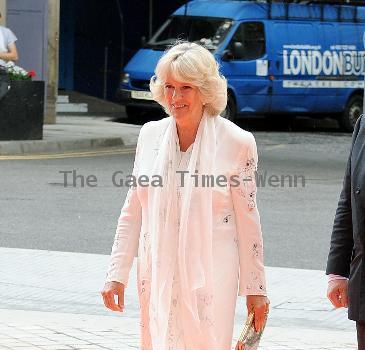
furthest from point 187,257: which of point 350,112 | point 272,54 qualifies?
point 350,112

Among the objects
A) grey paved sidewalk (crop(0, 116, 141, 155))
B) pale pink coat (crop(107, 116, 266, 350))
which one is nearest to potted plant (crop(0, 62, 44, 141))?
grey paved sidewalk (crop(0, 116, 141, 155))

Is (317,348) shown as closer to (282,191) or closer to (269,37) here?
(282,191)

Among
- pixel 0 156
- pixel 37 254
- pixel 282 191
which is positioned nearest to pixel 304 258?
→ pixel 37 254

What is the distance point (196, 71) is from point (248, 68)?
63.9 ft

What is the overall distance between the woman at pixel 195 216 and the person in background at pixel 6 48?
14.0 metres

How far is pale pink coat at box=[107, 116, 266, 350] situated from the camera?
482cm

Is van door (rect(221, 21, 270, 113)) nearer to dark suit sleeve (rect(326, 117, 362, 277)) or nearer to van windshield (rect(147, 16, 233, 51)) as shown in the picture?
van windshield (rect(147, 16, 233, 51))

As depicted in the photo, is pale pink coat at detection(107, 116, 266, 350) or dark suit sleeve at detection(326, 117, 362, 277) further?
pale pink coat at detection(107, 116, 266, 350)

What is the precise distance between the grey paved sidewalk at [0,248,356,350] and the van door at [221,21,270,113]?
14.0m

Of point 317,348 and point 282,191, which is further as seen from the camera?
point 282,191

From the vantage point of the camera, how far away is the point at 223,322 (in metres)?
4.82

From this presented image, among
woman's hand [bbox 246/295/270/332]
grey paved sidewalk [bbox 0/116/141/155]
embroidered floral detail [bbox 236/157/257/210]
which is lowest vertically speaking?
grey paved sidewalk [bbox 0/116/141/155]

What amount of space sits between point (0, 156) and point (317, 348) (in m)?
11.2

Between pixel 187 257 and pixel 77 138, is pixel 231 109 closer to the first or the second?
pixel 77 138
